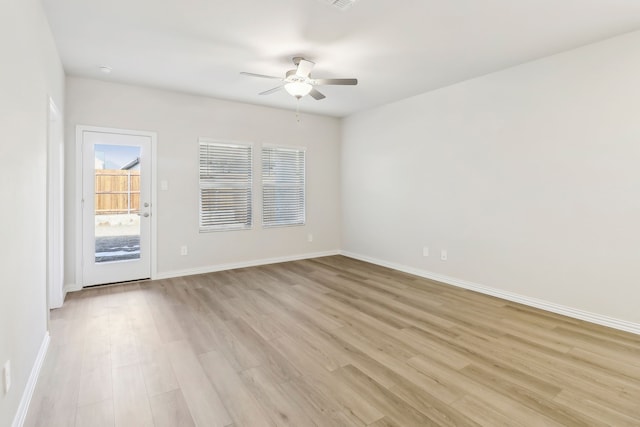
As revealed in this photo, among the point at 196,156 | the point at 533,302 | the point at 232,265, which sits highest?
the point at 196,156

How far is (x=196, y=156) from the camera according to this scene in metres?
5.00

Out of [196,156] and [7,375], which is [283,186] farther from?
[7,375]

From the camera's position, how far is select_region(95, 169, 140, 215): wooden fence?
4332 millimetres

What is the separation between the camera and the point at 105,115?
4305mm

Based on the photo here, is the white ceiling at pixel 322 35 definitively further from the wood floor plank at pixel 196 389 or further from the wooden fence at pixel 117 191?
the wood floor plank at pixel 196 389

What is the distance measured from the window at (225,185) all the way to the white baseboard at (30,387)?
271cm

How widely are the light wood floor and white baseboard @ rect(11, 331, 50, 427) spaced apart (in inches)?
1.7

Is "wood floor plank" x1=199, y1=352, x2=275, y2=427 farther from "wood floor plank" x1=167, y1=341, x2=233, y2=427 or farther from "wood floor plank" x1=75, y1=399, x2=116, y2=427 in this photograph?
"wood floor plank" x1=75, y1=399, x2=116, y2=427

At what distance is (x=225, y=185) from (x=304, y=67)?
259 centimetres

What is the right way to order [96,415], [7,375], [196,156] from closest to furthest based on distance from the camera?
[7,375], [96,415], [196,156]

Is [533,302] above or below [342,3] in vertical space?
below

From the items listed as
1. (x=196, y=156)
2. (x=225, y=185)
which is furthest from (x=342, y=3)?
(x=225, y=185)

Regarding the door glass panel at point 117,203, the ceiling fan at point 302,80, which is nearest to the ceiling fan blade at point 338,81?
the ceiling fan at point 302,80

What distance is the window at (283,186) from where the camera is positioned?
5.73 meters
